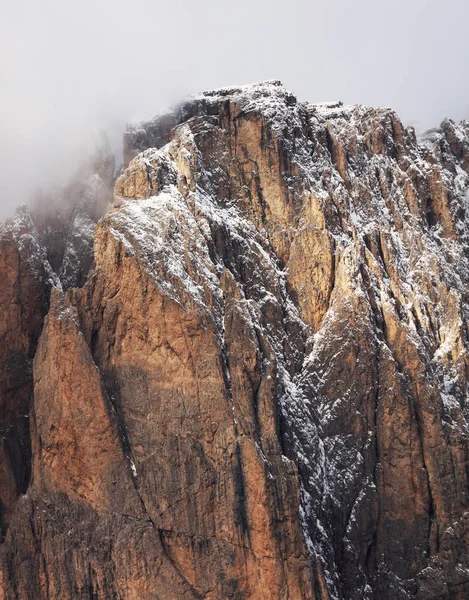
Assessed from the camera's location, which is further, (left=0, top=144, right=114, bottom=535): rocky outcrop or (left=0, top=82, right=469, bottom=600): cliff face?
(left=0, top=144, right=114, bottom=535): rocky outcrop

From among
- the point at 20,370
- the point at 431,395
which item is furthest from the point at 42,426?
the point at 431,395

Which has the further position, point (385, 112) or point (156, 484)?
point (385, 112)

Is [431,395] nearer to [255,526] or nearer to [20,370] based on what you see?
[255,526]

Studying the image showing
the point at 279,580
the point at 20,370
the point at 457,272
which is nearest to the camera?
the point at 279,580

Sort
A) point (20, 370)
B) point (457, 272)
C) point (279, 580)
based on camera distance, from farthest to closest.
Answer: point (457, 272) < point (20, 370) < point (279, 580)

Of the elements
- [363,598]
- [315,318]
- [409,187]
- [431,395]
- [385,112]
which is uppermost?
[385,112]

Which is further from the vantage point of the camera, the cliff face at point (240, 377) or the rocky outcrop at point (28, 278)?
the rocky outcrop at point (28, 278)

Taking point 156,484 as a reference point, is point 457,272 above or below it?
above

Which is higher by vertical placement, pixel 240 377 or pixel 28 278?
pixel 28 278
